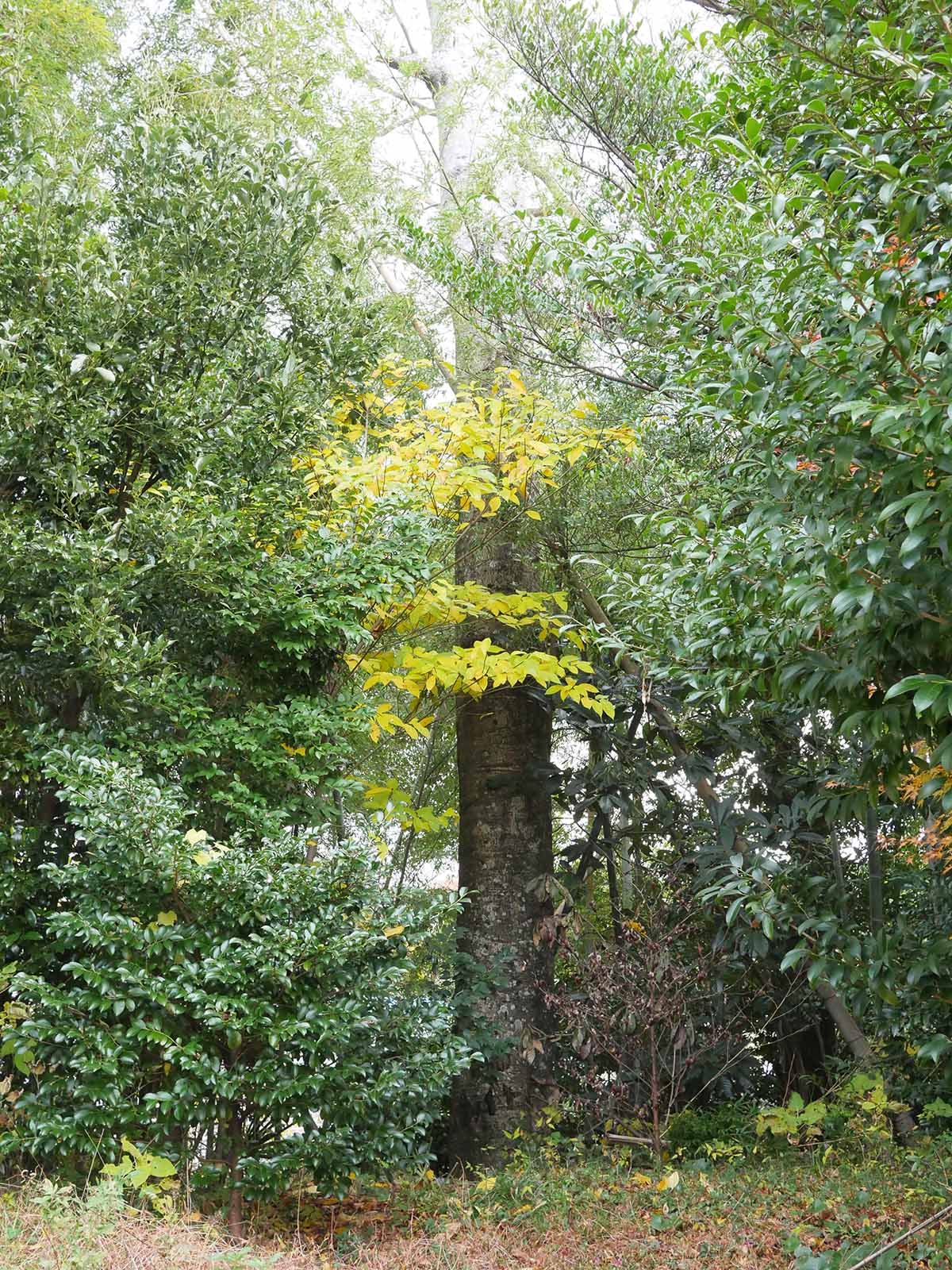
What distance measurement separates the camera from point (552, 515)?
6812 mm

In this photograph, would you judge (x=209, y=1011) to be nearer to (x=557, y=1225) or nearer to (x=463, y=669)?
(x=557, y=1225)

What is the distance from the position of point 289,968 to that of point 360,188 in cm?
509

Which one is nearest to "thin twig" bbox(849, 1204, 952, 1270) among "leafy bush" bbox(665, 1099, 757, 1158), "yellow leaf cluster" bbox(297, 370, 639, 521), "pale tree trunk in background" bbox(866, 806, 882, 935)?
"leafy bush" bbox(665, 1099, 757, 1158)

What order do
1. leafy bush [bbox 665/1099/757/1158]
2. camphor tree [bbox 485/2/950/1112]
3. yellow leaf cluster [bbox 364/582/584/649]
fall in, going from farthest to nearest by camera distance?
leafy bush [bbox 665/1099/757/1158] < yellow leaf cluster [bbox 364/582/584/649] < camphor tree [bbox 485/2/950/1112]

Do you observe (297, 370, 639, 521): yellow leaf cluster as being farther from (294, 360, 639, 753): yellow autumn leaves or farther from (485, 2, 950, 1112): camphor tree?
(485, 2, 950, 1112): camphor tree

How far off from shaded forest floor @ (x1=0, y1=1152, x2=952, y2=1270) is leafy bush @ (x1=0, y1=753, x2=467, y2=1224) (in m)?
0.31

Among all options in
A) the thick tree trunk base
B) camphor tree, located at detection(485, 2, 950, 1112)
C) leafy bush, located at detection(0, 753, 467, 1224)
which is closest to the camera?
camphor tree, located at detection(485, 2, 950, 1112)

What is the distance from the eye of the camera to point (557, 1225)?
4.78 m

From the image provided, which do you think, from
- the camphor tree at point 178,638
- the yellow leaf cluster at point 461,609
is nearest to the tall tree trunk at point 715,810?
the yellow leaf cluster at point 461,609

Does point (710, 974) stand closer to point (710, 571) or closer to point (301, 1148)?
point (301, 1148)

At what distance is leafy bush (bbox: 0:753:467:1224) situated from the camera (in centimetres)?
394

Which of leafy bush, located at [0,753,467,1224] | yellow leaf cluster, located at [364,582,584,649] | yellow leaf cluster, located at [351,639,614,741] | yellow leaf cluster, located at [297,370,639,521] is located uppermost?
yellow leaf cluster, located at [297,370,639,521]

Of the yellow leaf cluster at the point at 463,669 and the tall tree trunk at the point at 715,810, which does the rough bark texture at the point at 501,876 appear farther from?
the yellow leaf cluster at the point at 463,669

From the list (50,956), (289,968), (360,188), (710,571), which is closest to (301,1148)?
(289,968)
